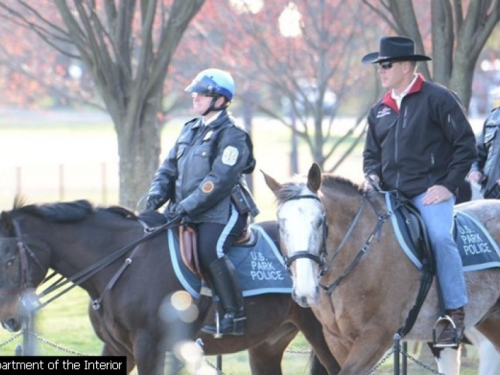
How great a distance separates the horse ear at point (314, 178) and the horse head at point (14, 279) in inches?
81.5

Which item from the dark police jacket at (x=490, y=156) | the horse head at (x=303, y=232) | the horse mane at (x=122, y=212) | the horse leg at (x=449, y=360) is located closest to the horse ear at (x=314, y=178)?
the horse head at (x=303, y=232)

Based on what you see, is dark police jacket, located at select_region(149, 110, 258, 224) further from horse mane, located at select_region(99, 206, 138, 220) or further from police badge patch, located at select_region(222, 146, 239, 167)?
horse mane, located at select_region(99, 206, 138, 220)

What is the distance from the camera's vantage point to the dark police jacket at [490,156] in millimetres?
9797

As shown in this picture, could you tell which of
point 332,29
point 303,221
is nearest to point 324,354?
point 303,221

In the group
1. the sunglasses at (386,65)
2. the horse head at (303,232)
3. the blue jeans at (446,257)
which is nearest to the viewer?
the horse head at (303,232)

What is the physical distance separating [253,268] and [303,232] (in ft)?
5.16

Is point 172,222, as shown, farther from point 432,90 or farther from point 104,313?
point 432,90

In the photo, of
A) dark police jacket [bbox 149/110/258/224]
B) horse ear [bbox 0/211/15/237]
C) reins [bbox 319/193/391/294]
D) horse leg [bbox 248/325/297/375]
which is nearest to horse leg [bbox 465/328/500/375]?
horse leg [bbox 248/325/297/375]

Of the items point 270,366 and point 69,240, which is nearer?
point 69,240

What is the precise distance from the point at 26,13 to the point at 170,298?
1131 cm

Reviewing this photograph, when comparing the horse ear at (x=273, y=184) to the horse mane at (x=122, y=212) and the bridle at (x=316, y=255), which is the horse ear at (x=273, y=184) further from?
the horse mane at (x=122, y=212)

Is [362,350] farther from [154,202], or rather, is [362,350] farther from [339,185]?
[154,202]

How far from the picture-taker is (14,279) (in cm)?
737

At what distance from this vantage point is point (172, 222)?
785cm
